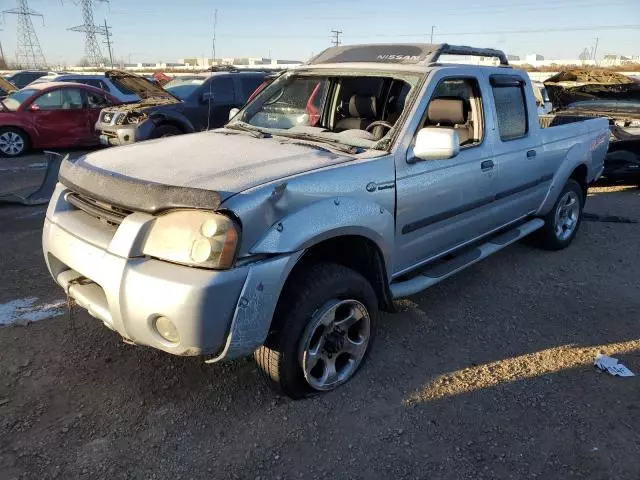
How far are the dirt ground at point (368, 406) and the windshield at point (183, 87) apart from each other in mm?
8358

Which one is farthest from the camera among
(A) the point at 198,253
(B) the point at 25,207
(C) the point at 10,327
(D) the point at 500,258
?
(B) the point at 25,207

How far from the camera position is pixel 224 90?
11766 mm

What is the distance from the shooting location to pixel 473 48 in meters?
4.18

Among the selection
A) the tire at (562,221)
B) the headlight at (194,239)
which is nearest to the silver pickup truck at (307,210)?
the headlight at (194,239)

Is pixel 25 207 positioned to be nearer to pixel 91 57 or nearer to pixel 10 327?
pixel 10 327

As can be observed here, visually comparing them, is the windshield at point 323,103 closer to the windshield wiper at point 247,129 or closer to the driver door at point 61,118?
the windshield wiper at point 247,129

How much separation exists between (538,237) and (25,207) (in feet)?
21.1

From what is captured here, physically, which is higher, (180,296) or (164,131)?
(180,296)

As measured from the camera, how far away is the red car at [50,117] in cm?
1105

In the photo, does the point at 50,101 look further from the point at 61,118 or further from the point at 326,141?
the point at 326,141

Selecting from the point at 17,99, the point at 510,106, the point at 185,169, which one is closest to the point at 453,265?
the point at 510,106

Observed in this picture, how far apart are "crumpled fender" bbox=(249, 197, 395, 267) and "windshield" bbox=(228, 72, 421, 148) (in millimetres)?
1175

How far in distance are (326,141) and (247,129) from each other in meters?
0.83

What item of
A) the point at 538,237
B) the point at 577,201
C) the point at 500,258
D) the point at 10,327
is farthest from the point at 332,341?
the point at 577,201
